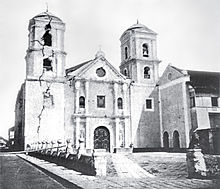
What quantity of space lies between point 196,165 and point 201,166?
0.15 metres

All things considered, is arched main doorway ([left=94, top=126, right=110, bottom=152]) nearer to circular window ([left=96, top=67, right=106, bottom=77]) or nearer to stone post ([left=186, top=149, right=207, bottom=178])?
circular window ([left=96, top=67, right=106, bottom=77])

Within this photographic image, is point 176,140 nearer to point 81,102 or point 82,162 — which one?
point 81,102

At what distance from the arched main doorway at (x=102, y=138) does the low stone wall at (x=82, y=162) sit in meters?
9.89

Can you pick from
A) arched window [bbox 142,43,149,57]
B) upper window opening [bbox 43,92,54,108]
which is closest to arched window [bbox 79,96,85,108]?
upper window opening [bbox 43,92,54,108]

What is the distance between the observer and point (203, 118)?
77.3 ft

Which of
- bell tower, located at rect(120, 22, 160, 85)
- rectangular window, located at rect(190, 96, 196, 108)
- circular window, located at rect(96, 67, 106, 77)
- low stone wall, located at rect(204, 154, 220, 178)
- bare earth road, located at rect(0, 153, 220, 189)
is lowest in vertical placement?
bare earth road, located at rect(0, 153, 220, 189)

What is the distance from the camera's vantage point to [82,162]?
11492 mm

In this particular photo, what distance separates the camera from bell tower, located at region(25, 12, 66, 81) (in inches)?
966

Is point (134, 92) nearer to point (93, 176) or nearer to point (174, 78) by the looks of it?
point (174, 78)

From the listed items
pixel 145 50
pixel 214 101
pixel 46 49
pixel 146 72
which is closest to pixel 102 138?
pixel 146 72

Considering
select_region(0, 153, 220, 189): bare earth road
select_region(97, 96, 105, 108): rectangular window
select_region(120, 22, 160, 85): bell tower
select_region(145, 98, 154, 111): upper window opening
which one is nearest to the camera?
select_region(0, 153, 220, 189): bare earth road

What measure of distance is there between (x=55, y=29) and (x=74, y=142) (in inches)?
372

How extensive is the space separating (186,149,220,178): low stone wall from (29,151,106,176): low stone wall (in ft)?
9.65

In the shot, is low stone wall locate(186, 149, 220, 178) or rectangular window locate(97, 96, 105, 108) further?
rectangular window locate(97, 96, 105, 108)
